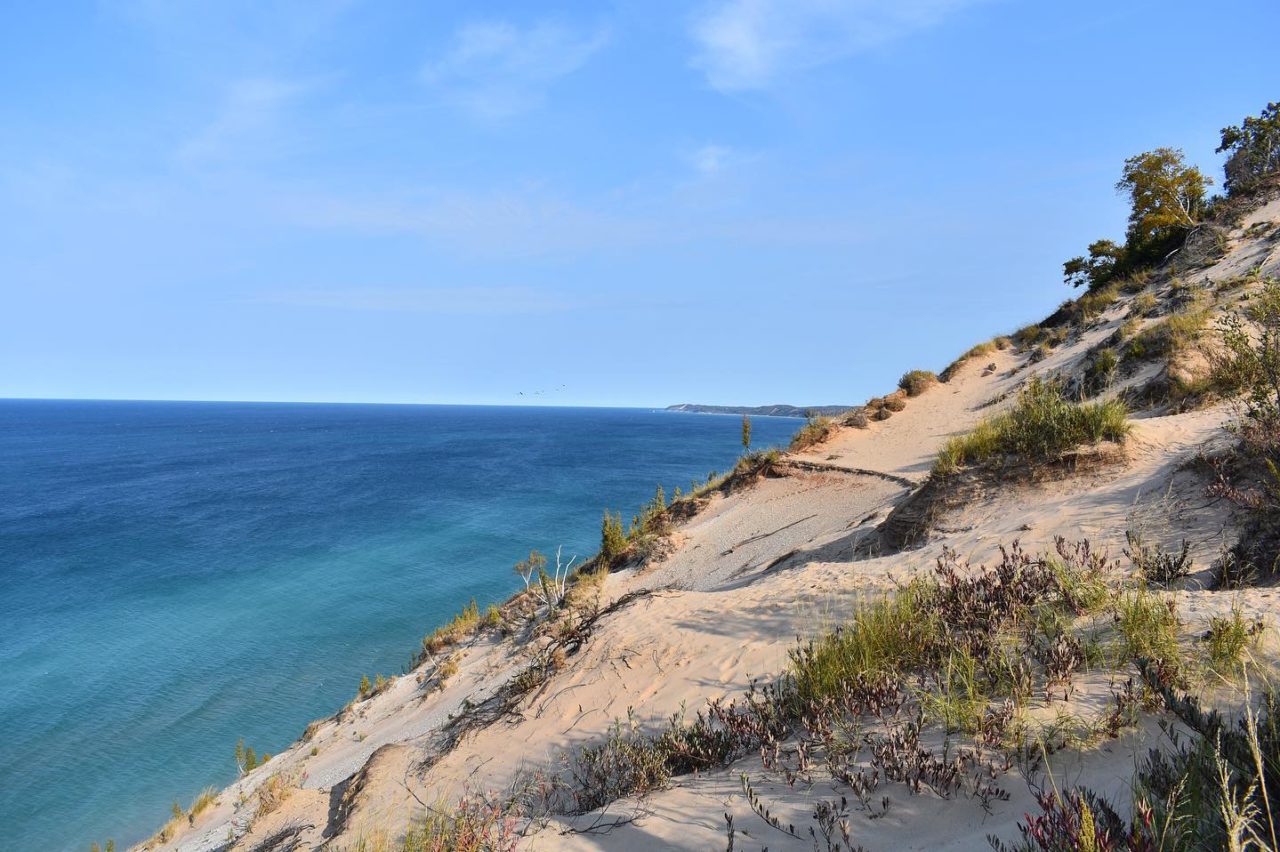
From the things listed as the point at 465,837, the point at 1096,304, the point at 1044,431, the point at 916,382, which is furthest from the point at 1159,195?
the point at 465,837

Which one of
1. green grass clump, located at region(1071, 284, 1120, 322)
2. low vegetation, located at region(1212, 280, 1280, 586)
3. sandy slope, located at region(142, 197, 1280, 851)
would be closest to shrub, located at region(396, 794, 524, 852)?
sandy slope, located at region(142, 197, 1280, 851)

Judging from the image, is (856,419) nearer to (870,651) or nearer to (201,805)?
(870,651)

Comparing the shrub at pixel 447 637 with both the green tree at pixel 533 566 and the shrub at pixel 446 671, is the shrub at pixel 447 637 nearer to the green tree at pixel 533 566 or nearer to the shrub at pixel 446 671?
the green tree at pixel 533 566

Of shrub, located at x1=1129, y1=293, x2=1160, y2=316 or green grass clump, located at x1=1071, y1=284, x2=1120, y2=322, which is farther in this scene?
green grass clump, located at x1=1071, y1=284, x2=1120, y2=322

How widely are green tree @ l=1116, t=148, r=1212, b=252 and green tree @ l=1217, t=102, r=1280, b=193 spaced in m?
7.59

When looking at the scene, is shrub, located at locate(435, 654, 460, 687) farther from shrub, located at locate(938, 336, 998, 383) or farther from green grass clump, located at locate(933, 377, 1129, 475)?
shrub, located at locate(938, 336, 998, 383)

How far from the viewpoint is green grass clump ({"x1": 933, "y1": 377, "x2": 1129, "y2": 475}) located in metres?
9.36

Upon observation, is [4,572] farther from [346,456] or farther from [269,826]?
[346,456]

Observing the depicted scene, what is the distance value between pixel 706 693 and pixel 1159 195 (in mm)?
37945

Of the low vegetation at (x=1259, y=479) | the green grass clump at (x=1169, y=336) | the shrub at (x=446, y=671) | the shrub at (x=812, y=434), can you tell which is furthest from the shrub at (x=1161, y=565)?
the shrub at (x=812, y=434)

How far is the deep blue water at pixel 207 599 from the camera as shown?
43.4 ft

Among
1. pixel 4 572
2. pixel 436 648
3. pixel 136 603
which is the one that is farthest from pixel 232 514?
pixel 436 648

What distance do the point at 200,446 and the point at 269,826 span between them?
96.8 m

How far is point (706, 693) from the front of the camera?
6.08m
